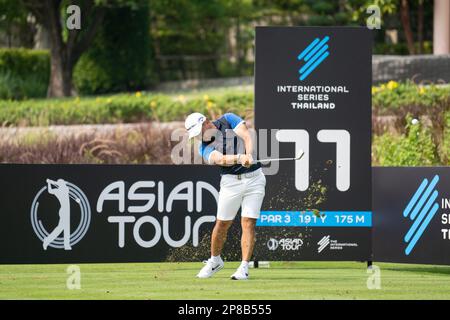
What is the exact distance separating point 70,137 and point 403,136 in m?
5.36

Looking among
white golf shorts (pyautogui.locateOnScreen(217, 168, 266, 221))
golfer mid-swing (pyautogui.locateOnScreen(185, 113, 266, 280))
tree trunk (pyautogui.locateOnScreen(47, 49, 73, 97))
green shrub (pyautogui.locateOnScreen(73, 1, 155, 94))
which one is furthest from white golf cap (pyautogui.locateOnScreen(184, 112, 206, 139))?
green shrub (pyautogui.locateOnScreen(73, 1, 155, 94))

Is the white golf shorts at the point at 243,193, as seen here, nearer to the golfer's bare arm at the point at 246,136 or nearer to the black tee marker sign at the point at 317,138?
the golfer's bare arm at the point at 246,136

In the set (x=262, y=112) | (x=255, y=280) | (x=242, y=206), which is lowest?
(x=255, y=280)

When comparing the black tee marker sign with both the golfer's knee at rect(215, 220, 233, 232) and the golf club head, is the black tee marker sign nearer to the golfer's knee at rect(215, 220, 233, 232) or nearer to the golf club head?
the golf club head

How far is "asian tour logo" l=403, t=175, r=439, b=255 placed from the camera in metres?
12.0

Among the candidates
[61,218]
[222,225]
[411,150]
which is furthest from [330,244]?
[411,150]

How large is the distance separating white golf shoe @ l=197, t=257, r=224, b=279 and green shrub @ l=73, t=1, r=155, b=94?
922 inches

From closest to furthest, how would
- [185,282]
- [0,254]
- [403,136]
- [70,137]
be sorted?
[185,282] < [0,254] < [403,136] < [70,137]

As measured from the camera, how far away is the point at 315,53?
1182 centimetres

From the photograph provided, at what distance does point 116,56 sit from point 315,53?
23.4m

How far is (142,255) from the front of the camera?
1194 cm

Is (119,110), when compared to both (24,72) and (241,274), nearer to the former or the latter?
(24,72)

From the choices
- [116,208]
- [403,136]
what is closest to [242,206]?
[116,208]

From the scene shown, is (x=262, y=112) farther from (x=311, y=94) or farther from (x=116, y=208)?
(x=116, y=208)
